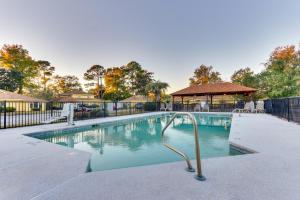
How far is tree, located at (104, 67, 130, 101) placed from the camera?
Result: 3625 centimetres

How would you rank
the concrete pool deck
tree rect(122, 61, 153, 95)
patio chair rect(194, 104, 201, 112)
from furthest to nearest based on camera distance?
tree rect(122, 61, 153, 95)
patio chair rect(194, 104, 201, 112)
the concrete pool deck

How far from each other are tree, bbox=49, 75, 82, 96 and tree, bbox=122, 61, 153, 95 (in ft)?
56.1

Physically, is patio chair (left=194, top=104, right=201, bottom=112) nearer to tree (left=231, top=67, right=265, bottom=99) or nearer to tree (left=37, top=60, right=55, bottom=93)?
tree (left=231, top=67, right=265, bottom=99)

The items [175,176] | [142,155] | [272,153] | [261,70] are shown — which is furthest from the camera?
[261,70]

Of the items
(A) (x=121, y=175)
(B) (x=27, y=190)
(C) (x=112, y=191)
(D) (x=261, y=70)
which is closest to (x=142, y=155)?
(A) (x=121, y=175)

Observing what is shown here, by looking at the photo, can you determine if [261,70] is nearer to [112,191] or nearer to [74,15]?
[74,15]

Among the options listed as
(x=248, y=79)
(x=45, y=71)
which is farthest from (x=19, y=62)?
(x=248, y=79)

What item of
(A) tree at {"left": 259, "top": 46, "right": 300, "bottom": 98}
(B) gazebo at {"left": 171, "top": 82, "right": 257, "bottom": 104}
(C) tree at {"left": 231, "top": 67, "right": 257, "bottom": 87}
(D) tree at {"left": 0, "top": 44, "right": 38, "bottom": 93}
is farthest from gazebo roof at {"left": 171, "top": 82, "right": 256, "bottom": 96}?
(D) tree at {"left": 0, "top": 44, "right": 38, "bottom": 93}

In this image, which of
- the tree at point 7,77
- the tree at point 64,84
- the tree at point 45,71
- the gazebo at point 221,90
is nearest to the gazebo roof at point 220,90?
the gazebo at point 221,90

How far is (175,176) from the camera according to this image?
237cm

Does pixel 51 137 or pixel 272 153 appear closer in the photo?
pixel 272 153

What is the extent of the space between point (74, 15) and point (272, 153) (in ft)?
48.2

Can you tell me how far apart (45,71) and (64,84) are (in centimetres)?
850

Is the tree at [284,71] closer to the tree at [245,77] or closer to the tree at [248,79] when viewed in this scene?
the tree at [248,79]
